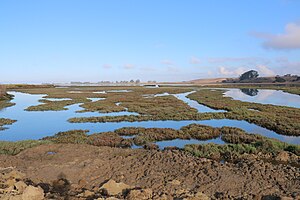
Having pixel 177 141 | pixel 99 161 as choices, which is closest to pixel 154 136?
pixel 177 141

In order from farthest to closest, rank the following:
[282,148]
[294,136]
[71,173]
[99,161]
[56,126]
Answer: [56,126]
[294,136]
[282,148]
[99,161]
[71,173]

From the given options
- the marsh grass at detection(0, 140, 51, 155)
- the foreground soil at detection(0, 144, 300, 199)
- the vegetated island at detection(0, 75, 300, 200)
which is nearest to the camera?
the vegetated island at detection(0, 75, 300, 200)

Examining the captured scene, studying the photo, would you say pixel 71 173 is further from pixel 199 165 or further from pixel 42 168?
pixel 199 165

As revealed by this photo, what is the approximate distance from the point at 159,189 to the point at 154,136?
10.5m

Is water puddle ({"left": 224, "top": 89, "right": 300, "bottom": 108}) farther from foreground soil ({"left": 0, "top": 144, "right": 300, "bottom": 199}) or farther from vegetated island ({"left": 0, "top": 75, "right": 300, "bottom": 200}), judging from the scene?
foreground soil ({"left": 0, "top": 144, "right": 300, "bottom": 199})

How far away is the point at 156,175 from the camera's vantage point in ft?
37.6

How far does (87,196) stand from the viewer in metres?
9.16

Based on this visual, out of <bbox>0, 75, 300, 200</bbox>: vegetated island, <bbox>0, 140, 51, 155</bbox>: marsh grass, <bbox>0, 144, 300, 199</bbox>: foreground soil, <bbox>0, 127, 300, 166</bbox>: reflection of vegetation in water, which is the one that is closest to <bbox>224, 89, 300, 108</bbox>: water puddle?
<bbox>0, 127, 300, 166</bbox>: reflection of vegetation in water

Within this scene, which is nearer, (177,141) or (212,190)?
(212,190)

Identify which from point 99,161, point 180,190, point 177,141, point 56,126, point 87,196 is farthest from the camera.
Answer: point 56,126

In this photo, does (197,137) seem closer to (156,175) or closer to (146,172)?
(146,172)

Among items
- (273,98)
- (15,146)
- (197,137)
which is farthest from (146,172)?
(273,98)

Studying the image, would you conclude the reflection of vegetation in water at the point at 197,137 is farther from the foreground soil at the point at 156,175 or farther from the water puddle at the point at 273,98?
the water puddle at the point at 273,98

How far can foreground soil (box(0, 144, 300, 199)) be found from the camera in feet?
32.1
